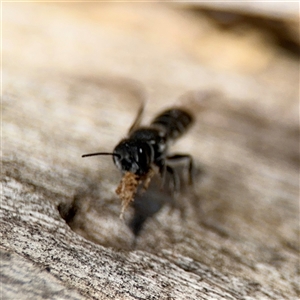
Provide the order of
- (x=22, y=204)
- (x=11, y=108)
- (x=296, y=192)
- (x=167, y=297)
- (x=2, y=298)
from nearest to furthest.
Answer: (x=2, y=298) → (x=167, y=297) → (x=22, y=204) → (x=11, y=108) → (x=296, y=192)

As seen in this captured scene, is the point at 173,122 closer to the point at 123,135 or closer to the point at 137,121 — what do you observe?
the point at 137,121

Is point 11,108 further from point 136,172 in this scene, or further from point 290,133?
point 290,133

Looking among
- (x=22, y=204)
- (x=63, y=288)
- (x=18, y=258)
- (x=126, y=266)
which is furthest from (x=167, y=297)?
(x=22, y=204)

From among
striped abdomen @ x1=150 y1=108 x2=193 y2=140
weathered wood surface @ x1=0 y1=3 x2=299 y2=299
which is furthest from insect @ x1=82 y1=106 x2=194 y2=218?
weathered wood surface @ x1=0 y1=3 x2=299 y2=299

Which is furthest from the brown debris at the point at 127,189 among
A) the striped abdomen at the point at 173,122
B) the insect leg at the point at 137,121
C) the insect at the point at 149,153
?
the striped abdomen at the point at 173,122

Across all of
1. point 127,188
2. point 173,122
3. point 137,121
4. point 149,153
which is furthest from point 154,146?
point 127,188

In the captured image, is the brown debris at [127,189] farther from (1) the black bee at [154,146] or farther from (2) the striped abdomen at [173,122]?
(2) the striped abdomen at [173,122]

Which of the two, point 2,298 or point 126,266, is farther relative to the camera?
point 126,266
